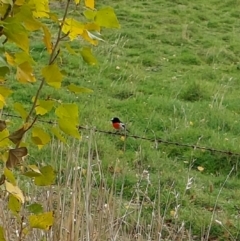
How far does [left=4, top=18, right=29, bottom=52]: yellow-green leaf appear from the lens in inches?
44.3

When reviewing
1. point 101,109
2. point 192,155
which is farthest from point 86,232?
point 101,109

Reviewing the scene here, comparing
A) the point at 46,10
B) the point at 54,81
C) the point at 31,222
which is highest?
the point at 46,10

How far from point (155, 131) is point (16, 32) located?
4524mm

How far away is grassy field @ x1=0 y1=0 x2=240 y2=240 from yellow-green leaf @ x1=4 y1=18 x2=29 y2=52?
3.98ft

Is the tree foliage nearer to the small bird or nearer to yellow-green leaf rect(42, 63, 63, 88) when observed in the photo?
yellow-green leaf rect(42, 63, 63, 88)

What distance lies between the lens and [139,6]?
10398 mm

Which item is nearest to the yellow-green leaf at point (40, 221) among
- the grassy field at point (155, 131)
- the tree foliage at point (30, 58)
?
the tree foliage at point (30, 58)

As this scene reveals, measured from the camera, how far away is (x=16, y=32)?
114cm

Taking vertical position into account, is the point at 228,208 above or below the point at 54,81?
below

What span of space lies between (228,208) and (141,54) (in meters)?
4.10

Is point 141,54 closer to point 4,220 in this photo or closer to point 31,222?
point 4,220

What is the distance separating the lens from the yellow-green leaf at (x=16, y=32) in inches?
44.3

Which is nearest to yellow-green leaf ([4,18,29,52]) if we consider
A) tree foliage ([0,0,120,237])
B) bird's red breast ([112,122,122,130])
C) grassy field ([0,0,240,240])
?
tree foliage ([0,0,120,237])

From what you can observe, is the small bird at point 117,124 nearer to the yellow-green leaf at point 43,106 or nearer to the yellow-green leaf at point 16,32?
the yellow-green leaf at point 43,106
